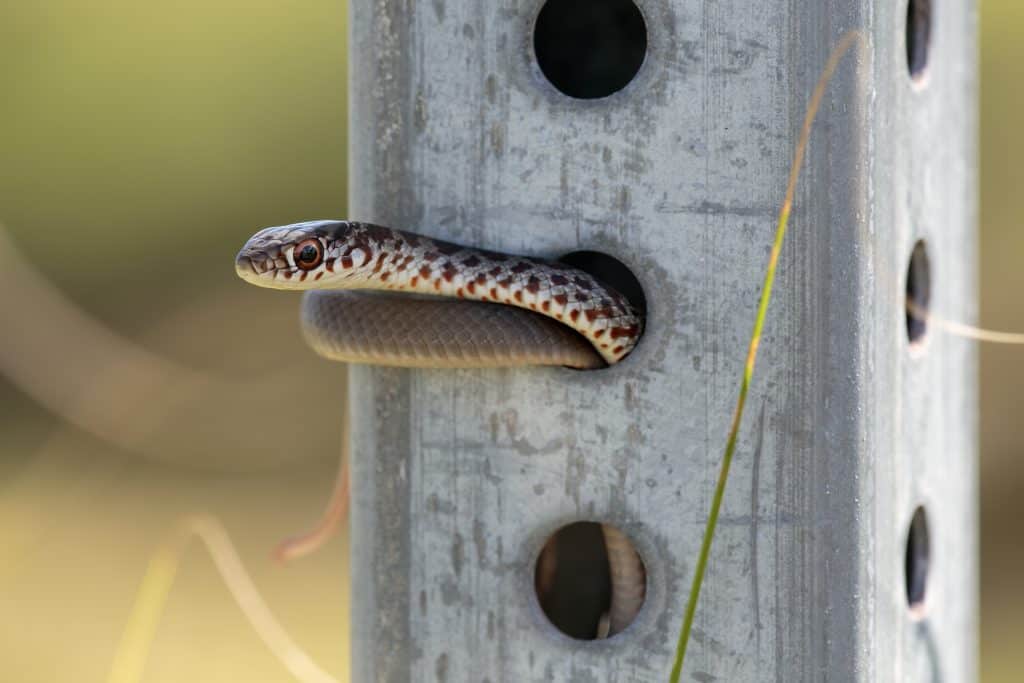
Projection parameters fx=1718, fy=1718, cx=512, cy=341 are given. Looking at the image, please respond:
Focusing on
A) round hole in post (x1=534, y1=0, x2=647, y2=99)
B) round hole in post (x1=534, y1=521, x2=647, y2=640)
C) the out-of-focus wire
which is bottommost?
the out-of-focus wire

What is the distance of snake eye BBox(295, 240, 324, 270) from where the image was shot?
2.88 m

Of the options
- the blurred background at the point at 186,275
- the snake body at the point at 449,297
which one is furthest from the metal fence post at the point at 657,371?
the blurred background at the point at 186,275

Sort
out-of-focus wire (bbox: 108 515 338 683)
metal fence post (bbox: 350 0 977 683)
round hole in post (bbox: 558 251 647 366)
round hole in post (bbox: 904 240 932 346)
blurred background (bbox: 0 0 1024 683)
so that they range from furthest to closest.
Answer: blurred background (bbox: 0 0 1024 683), out-of-focus wire (bbox: 108 515 338 683), round hole in post (bbox: 904 240 932 346), round hole in post (bbox: 558 251 647 366), metal fence post (bbox: 350 0 977 683)

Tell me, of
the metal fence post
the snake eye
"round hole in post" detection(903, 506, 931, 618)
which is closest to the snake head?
the snake eye

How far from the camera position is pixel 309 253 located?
289cm

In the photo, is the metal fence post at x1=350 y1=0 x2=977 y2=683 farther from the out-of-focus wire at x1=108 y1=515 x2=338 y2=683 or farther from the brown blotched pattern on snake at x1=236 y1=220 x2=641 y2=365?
the out-of-focus wire at x1=108 y1=515 x2=338 y2=683

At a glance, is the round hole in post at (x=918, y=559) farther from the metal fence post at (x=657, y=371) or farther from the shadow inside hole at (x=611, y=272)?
the shadow inside hole at (x=611, y=272)

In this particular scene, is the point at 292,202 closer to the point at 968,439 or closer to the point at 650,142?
the point at 968,439

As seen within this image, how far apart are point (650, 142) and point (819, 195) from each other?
294mm

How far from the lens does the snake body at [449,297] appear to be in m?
2.89

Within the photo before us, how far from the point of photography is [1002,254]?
1072 cm

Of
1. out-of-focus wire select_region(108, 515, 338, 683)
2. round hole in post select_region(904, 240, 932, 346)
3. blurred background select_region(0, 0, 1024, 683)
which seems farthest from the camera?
blurred background select_region(0, 0, 1024, 683)

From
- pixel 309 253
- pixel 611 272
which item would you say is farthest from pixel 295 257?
pixel 611 272

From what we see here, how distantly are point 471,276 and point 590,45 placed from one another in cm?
73
